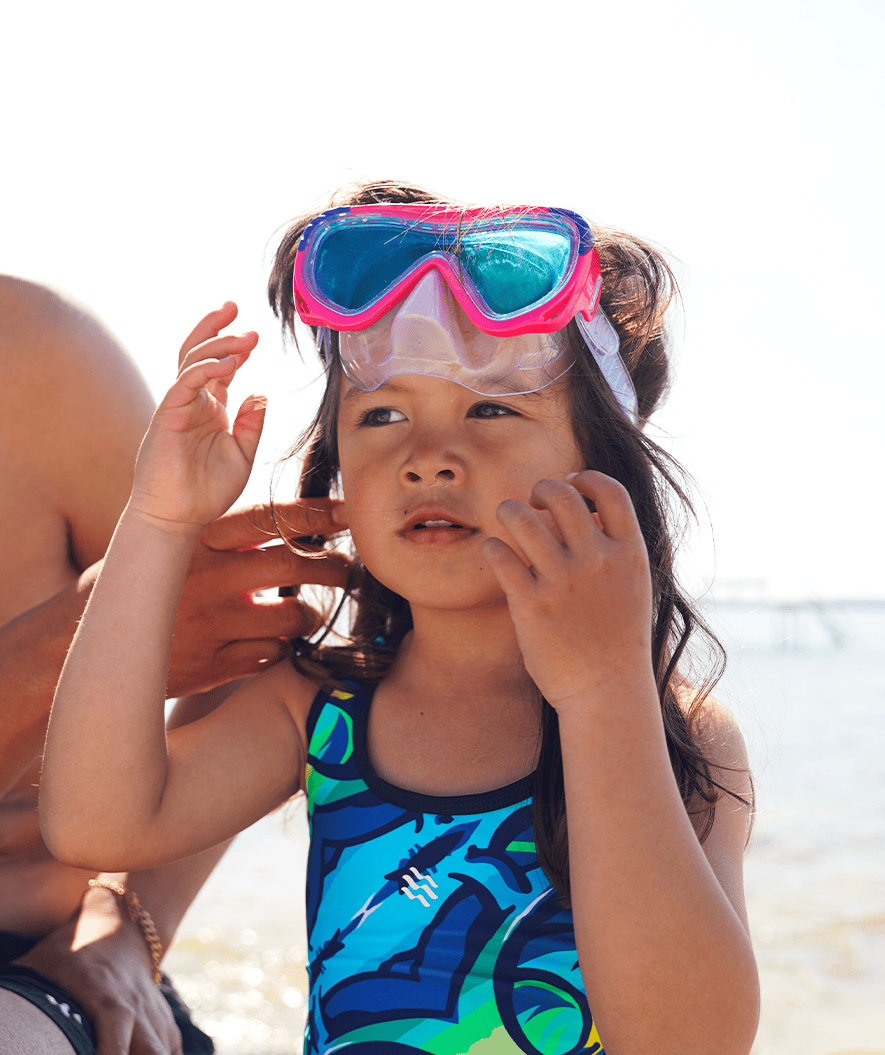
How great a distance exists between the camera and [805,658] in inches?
1293

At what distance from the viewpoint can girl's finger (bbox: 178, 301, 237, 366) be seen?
6.19ft

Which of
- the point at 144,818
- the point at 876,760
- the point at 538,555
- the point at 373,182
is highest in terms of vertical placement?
the point at 373,182

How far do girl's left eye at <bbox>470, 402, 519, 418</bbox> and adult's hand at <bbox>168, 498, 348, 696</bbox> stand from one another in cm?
50

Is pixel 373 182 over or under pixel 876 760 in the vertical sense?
over

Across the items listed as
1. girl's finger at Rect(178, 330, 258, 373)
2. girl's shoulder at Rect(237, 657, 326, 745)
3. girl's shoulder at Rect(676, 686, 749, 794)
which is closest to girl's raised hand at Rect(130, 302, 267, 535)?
girl's finger at Rect(178, 330, 258, 373)

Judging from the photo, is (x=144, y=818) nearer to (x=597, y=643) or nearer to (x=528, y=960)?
(x=528, y=960)

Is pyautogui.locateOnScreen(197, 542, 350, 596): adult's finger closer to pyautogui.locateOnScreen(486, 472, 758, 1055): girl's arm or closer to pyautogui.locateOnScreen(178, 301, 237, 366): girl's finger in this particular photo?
pyautogui.locateOnScreen(178, 301, 237, 366): girl's finger

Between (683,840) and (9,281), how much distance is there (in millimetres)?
2197

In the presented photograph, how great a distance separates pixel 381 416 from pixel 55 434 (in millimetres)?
974

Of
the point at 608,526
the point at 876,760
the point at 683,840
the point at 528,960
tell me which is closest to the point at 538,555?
the point at 608,526

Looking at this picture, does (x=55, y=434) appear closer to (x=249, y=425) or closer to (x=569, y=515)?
(x=249, y=425)

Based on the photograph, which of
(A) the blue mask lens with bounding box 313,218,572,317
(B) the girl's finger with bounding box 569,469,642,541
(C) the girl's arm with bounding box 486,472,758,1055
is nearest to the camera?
(C) the girl's arm with bounding box 486,472,758,1055

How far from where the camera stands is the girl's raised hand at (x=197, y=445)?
174 cm

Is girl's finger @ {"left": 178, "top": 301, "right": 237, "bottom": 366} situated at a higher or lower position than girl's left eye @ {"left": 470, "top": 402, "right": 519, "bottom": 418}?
higher
